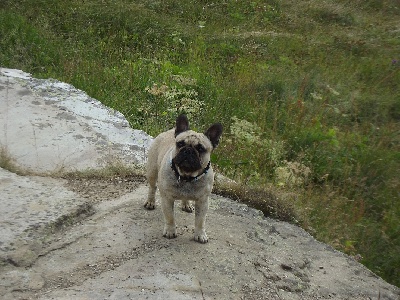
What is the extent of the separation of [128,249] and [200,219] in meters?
0.74

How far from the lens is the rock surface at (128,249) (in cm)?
409

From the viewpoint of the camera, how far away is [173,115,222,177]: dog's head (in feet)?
14.1

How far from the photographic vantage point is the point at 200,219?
15.5 ft

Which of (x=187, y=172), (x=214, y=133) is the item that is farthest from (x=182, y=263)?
(x=214, y=133)

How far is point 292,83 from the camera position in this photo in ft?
33.9

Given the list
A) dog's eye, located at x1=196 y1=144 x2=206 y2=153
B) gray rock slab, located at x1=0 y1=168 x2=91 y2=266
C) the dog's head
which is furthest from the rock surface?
dog's eye, located at x1=196 y1=144 x2=206 y2=153

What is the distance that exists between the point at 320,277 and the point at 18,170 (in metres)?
3.66

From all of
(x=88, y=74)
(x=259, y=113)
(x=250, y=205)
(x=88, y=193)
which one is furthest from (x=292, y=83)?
(x=88, y=193)

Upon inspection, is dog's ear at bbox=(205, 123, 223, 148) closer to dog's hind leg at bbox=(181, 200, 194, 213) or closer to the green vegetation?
dog's hind leg at bbox=(181, 200, 194, 213)

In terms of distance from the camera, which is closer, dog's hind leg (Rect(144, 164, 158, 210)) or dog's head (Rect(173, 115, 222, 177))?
dog's head (Rect(173, 115, 222, 177))

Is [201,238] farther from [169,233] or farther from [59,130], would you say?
[59,130]

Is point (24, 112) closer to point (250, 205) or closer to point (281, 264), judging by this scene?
point (250, 205)

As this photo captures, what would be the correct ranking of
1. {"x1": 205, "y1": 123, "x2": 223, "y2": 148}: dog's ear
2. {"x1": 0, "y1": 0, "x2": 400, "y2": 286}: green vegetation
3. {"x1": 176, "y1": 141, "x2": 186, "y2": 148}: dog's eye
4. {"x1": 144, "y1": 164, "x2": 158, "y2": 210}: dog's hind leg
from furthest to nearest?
{"x1": 0, "y1": 0, "x2": 400, "y2": 286}: green vegetation < {"x1": 144, "y1": 164, "x2": 158, "y2": 210}: dog's hind leg < {"x1": 205, "y1": 123, "x2": 223, "y2": 148}: dog's ear < {"x1": 176, "y1": 141, "x2": 186, "y2": 148}: dog's eye

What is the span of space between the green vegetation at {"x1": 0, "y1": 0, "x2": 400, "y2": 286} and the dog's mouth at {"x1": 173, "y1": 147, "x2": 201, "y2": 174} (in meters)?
2.16
